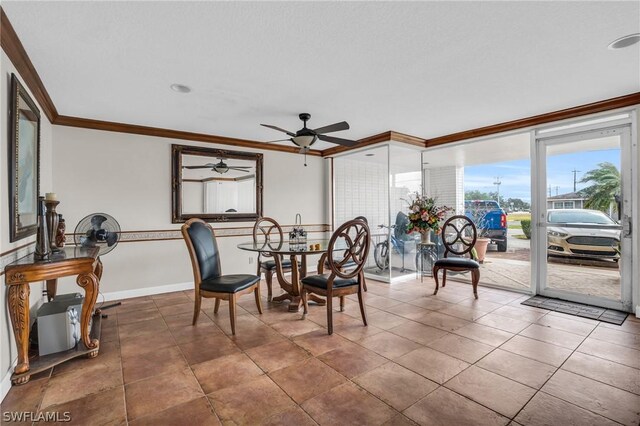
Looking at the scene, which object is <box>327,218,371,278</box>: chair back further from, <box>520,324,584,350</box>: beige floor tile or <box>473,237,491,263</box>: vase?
<box>473,237,491,263</box>: vase

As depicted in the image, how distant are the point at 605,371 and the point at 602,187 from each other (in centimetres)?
232

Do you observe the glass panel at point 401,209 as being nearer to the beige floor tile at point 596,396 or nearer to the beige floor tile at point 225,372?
the beige floor tile at point 596,396

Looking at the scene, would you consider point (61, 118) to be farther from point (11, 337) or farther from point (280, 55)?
point (280, 55)

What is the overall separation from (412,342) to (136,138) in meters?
4.21

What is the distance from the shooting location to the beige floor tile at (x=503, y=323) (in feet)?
9.84

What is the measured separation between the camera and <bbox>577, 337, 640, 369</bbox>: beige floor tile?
233 cm

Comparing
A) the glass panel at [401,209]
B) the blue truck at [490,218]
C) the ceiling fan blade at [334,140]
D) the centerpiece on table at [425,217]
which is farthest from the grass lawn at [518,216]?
the ceiling fan blade at [334,140]

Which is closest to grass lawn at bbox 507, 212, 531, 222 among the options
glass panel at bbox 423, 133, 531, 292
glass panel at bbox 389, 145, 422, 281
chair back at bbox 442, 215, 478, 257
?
glass panel at bbox 423, 133, 531, 292

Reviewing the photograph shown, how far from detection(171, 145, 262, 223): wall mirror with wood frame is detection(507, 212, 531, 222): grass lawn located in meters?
3.89

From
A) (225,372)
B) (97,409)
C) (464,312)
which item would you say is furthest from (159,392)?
(464,312)

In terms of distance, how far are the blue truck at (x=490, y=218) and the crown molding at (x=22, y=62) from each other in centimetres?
544

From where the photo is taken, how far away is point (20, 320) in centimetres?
208

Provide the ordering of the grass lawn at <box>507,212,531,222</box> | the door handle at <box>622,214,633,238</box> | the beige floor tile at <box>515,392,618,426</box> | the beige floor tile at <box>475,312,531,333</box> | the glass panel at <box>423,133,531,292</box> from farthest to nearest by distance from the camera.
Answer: the glass panel at <box>423,133,531,292</box>
the grass lawn at <box>507,212,531,222</box>
the door handle at <box>622,214,633,238</box>
the beige floor tile at <box>475,312,531,333</box>
the beige floor tile at <box>515,392,618,426</box>

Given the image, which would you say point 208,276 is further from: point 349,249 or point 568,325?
point 568,325
